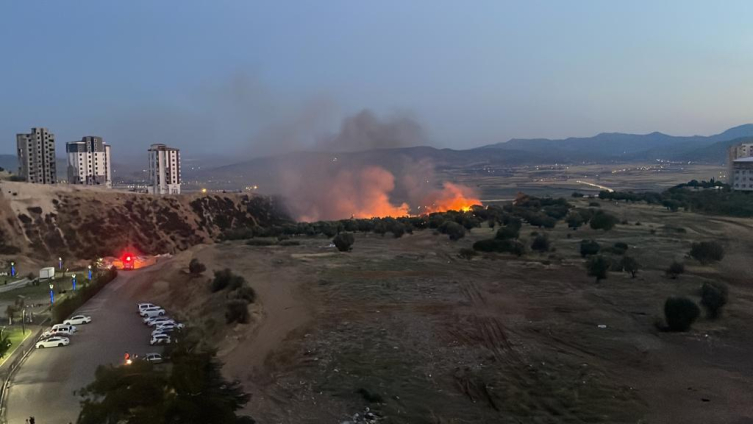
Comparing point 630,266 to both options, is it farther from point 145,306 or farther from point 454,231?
point 145,306

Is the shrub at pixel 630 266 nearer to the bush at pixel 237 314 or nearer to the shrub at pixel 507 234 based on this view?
the shrub at pixel 507 234

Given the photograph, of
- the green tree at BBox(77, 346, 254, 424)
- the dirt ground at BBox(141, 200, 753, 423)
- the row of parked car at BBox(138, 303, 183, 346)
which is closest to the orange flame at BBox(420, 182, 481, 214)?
the dirt ground at BBox(141, 200, 753, 423)

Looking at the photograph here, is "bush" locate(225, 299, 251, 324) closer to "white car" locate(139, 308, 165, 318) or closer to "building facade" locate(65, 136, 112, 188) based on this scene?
"white car" locate(139, 308, 165, 318)

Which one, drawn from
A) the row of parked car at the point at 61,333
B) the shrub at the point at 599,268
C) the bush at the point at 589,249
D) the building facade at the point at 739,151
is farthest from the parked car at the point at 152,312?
the building facade at the point at 739,151

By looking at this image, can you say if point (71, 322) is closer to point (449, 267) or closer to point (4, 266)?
point (449, 267)

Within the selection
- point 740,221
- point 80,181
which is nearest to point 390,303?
point 740,221

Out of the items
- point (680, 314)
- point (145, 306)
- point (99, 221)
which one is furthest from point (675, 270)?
point (99, 221)
